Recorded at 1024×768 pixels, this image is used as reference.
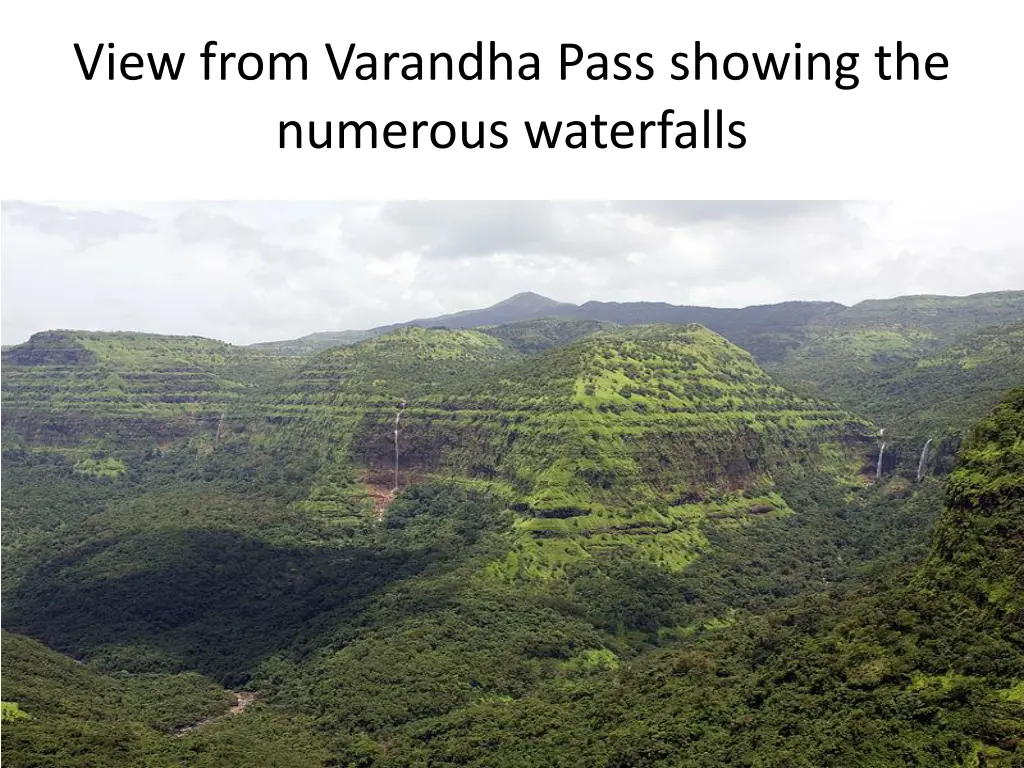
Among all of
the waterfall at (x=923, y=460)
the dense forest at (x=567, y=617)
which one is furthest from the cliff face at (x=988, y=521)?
the waterfall at (x=923, y=460)

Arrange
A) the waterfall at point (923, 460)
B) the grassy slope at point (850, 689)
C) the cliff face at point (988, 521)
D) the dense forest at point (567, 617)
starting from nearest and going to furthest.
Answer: the grassy slope at point (850, 689), the dense forest at point (567, 617), the cliff face at point (988, 521), the waterfall at point (923, 460)

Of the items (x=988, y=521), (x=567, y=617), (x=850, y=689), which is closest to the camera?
(x=850, y=689)

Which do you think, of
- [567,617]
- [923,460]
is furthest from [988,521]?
[923,460]

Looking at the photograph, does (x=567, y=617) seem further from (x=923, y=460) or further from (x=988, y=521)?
(x=923, y=460)

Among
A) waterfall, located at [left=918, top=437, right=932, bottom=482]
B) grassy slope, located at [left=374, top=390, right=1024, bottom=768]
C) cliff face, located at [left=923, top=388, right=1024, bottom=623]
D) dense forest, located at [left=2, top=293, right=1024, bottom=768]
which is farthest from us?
waterfall, located at [left=918, top=437, right=932, bottom=482]

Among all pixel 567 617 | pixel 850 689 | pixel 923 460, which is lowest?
pixel 567 617

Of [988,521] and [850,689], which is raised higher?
[988,521]

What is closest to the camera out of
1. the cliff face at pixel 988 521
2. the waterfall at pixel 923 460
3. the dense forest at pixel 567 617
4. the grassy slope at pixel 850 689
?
the grassy slope at pixel 850 689

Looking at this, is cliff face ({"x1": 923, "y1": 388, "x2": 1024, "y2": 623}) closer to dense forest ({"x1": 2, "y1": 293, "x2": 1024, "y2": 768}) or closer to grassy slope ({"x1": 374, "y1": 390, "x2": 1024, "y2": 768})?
grassy slope ({"x1": 374, "y1": 390, "x2": 1024, "y2": 768})

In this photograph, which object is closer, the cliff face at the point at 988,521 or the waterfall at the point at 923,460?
the cliff face at the point at 988,521

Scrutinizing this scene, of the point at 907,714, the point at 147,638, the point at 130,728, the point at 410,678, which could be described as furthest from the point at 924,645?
the point at 147,638

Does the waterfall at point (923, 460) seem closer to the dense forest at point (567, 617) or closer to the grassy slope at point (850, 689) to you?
the dense forest at point (567, 617)

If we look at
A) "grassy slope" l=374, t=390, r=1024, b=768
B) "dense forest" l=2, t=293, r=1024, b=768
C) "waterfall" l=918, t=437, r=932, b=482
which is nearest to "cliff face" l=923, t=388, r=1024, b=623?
"grassy slope" l=374, t=390, r=1024, b=768

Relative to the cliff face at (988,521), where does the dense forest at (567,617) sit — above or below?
below
